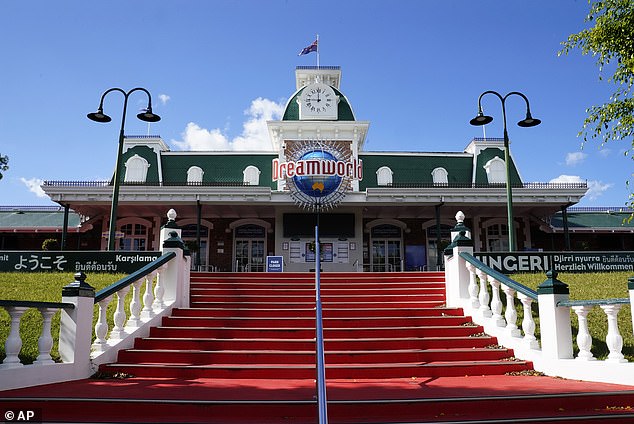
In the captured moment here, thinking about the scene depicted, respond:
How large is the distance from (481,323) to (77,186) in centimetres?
1741

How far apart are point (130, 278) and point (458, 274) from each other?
616 cm

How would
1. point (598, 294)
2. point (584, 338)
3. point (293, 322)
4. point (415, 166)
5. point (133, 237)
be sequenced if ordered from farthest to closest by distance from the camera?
point (415, 166) → point (133, 237) → point (598, 294) → point (293, 322) → point (584, 338)

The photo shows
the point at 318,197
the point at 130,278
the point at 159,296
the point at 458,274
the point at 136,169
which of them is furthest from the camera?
the point at 136,169

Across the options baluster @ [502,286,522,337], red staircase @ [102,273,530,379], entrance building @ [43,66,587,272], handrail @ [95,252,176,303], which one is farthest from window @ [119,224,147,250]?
baluster @ [502,286,522,337]

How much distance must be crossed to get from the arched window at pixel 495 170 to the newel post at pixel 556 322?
1870 cm

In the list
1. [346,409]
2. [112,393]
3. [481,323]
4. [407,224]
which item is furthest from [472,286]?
[407,224]

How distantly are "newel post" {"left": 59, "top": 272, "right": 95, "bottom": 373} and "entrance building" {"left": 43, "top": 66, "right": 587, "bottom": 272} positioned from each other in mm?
12572

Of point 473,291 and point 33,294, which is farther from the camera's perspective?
point 33,294

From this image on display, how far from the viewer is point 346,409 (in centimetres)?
485

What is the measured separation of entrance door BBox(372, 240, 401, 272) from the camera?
2269cm

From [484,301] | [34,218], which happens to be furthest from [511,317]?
[34,218]

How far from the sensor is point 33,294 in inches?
409

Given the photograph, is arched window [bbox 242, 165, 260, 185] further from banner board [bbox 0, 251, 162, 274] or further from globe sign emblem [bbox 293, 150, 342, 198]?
banner board [bbox 0, 251, 162, 274]

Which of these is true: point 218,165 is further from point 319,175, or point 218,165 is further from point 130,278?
point 130,278
